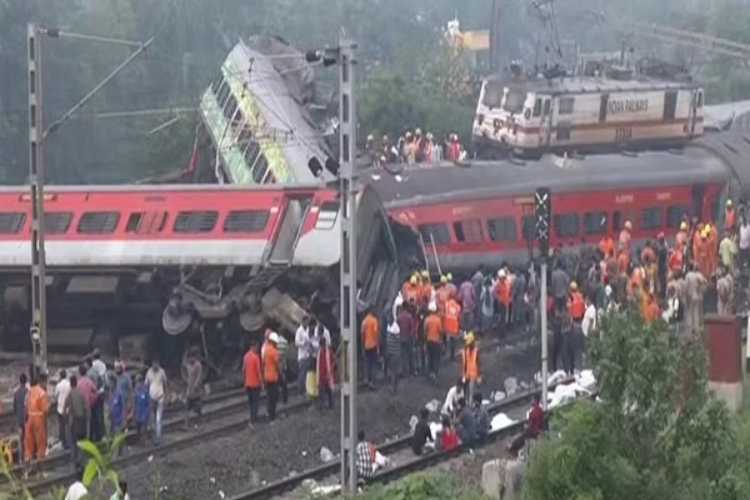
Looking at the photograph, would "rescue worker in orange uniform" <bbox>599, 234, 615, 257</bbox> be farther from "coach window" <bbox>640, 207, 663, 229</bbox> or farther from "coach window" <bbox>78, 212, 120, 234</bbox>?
"coach window" <bbox>78, 212, 120, 234</bbox>

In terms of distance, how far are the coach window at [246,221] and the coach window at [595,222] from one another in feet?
26.6

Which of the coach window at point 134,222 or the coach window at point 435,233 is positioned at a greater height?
the coach window at point 134,222

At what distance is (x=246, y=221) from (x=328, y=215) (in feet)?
4.87

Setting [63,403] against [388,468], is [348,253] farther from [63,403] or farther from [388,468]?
[63,403]

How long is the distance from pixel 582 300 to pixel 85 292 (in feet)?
24.5

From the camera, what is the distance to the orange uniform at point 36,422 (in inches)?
787

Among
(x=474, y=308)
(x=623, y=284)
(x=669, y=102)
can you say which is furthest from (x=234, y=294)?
(x=669, y=102)

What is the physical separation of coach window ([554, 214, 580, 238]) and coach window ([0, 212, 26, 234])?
957 centimetres

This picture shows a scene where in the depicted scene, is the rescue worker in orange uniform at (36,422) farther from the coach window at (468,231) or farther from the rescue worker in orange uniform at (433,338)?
the coach window at (468,231)

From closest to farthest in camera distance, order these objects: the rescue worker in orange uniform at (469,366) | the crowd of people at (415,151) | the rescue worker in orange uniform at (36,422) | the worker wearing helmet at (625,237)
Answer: the rescue worker in orange uniform at (36,422) → the rescue worker in orange uniform at (469,366) → the worker wearing helmet at (625,237) → the crowd of people at (415,151)

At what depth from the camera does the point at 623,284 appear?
86.1 feet

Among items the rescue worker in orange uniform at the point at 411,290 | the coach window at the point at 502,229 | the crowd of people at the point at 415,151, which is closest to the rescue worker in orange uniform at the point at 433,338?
the rescue worker in orange uniform at the point at 411,290

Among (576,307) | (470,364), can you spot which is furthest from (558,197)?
(470,364)

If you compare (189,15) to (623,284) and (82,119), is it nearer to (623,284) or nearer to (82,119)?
(82,119)
